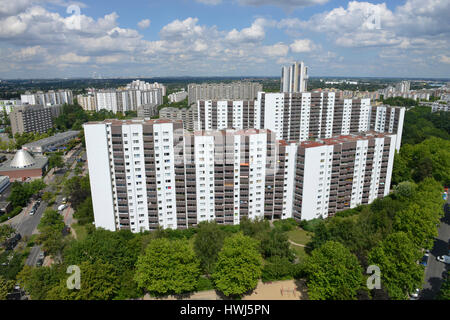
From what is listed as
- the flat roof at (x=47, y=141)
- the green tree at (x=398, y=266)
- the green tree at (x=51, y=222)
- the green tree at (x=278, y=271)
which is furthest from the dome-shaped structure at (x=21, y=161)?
the green tree at (x=398, y=266)

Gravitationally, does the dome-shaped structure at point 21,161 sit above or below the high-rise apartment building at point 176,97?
below

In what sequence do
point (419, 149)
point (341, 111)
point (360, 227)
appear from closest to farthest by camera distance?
point (360, 227) → point (419, 149) → point (341, 111)

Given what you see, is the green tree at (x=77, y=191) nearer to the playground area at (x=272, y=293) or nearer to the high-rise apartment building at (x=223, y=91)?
the playground area at (x=272, y=293)

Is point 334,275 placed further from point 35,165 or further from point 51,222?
point 35,165

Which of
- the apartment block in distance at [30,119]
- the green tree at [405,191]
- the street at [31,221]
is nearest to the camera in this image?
the street at [31,221]

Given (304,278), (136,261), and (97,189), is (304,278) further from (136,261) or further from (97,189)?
(97,189)

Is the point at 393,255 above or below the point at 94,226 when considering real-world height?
above

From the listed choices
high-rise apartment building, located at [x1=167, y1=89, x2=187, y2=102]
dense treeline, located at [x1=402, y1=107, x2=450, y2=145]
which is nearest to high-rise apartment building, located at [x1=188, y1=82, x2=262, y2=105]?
high-rise apartment building, located at [x1=167, y1=89, x2=187, y2=102]

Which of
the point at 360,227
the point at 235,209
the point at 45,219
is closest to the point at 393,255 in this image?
the point at 360,227
